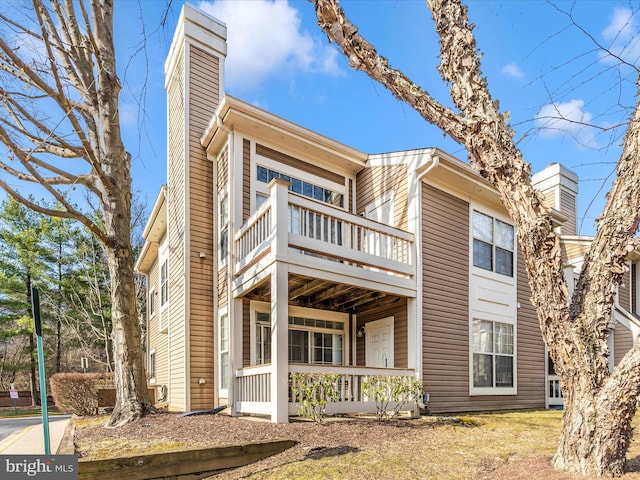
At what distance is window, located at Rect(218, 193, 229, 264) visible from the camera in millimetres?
9898

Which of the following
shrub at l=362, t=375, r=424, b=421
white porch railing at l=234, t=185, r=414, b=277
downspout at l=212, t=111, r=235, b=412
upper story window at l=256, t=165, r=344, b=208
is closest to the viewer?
white porch railing at l=234, t=185, r=414, b=277

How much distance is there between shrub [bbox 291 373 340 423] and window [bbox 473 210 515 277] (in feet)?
16.9

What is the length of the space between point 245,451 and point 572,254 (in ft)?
43.3

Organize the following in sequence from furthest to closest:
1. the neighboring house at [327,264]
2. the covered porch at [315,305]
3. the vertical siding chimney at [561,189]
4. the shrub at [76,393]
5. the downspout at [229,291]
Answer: the vertical siding chimney at [561,189] → the shrub at [76,393] → the downspout at [229,291] → the neighboring house at [327,264] → the covered porch at [315,305]

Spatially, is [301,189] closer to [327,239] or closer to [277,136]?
[277,136]

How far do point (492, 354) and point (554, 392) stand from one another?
11.5ft

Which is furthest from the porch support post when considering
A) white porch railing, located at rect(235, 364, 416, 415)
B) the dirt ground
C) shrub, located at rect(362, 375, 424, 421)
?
shrub, located at rect(362, 375, 424, 421)

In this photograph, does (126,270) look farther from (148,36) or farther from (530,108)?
(530,108)

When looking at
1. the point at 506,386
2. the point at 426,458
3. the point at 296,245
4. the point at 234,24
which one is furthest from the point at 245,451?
the point at 506,386

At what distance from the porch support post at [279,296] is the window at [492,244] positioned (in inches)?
208

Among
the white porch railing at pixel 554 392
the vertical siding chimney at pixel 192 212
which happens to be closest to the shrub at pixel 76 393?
the vertical siding chimney at pixel 192 212

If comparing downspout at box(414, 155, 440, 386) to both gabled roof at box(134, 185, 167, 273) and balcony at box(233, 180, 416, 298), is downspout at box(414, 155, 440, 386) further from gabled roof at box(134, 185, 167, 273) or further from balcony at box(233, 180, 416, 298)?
gabled roof at box(134, 185, 167, 273)

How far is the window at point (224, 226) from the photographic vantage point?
9.90m

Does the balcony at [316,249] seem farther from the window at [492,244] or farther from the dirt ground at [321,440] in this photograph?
the dirt ground at [321,440]
